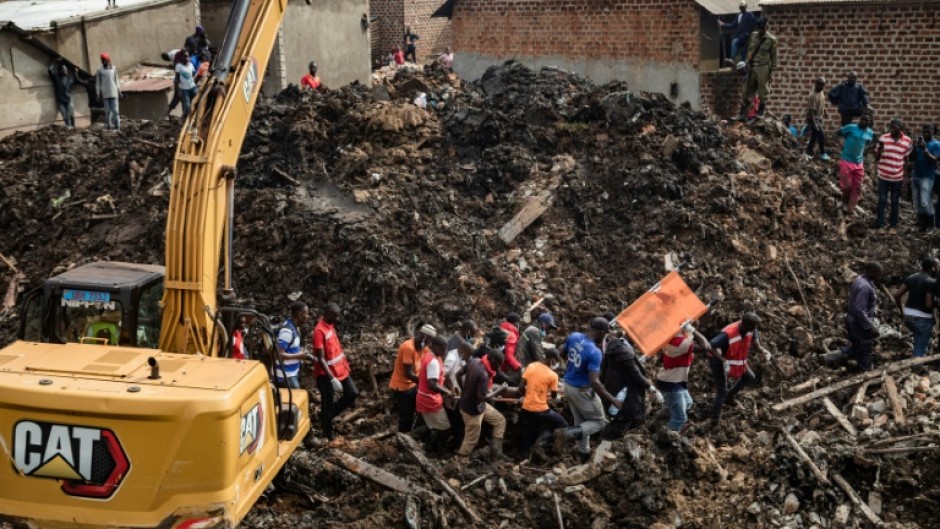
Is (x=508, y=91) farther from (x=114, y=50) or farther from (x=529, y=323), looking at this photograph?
(x=114, y=50)

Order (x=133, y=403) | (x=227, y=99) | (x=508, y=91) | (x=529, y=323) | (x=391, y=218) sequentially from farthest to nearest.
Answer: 1. (x=508, y=91)
2. (x=391, y=218)
3. (x=529, y=323)
4. (x=227, y=99)
5. (x=133, y=403)

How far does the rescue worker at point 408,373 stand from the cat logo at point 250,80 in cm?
287

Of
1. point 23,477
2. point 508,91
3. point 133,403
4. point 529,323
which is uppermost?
point 508,91

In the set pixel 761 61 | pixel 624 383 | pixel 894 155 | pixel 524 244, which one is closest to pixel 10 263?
pixel 524 244

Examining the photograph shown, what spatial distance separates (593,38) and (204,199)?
14879mm

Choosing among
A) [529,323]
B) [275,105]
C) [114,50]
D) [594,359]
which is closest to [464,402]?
[594,359]

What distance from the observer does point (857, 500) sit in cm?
886

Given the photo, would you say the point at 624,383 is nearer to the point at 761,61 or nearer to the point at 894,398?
the point at 894,398

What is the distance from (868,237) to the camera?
15062 millimetres

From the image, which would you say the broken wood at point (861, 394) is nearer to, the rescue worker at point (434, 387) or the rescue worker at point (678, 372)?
the rescue worker at point (678, 372)

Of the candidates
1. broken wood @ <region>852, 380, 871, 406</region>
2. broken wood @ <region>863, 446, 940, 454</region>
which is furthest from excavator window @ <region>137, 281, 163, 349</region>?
broken wood @ <region>852, 380, 871, 406</region>

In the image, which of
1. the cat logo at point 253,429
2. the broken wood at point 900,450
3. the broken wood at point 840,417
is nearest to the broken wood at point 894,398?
the broken wood at point 840,417

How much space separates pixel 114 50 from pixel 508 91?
8.86 metres

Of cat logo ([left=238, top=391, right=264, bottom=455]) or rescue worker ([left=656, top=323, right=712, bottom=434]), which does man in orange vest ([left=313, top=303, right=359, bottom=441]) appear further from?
rescue worker ([left=656, top=323, right=712, bottom=434])
